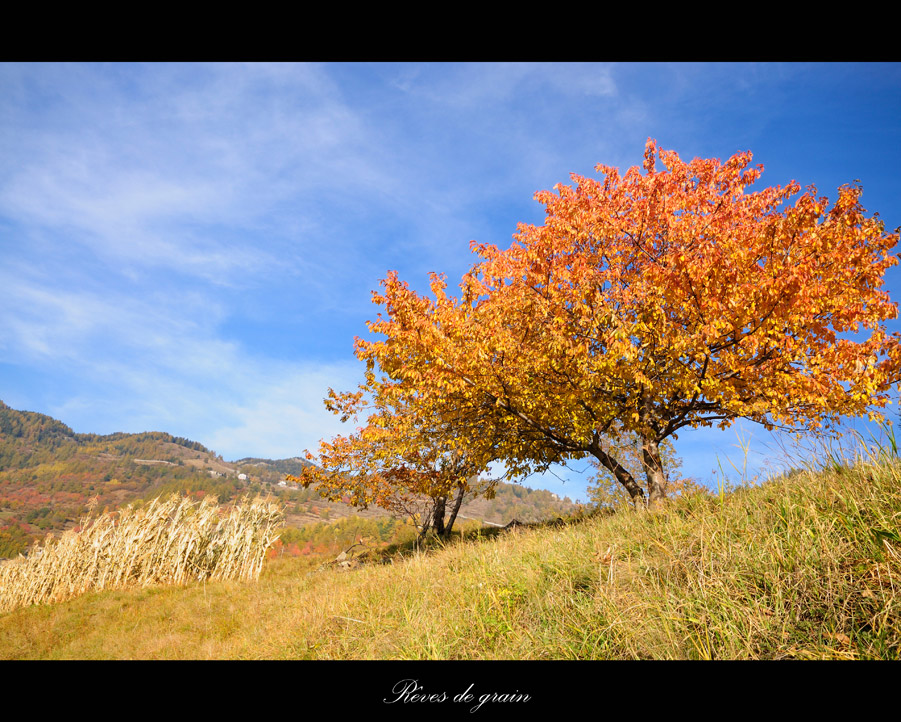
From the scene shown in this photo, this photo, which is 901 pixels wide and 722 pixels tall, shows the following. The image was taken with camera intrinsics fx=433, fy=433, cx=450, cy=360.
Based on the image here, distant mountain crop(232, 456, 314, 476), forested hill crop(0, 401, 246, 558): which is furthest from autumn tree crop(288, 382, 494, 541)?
distant mountain crop(232, 456, 314, 476)

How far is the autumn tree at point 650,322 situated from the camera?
8.55 meters

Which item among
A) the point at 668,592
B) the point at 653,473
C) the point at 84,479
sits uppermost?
the point at 653,473

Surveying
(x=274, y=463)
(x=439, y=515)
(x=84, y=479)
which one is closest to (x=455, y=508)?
(x=439, y=515)

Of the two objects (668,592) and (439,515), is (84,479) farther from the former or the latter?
(668,592)

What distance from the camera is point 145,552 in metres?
18.4

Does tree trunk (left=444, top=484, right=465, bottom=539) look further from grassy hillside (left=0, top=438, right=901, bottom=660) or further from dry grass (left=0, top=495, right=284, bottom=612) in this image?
grassy hillside (left=0, top=438, right=901, bottom=660)

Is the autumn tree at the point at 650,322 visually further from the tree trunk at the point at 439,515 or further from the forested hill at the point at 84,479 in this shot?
the forested hill at the point at 84,479

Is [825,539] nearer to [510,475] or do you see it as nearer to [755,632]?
[755,632]

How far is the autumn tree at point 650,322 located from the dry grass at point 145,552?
1285cm

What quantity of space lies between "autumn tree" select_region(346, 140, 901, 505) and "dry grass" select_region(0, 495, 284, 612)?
12.8 meters

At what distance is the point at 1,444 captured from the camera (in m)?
190

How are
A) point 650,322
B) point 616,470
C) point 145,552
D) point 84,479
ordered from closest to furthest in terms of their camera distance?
point 650,322
point 616,470
point 145,552
point 84,479

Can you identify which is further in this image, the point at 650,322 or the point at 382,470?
the point at 382,470

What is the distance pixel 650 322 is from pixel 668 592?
21.1ft
